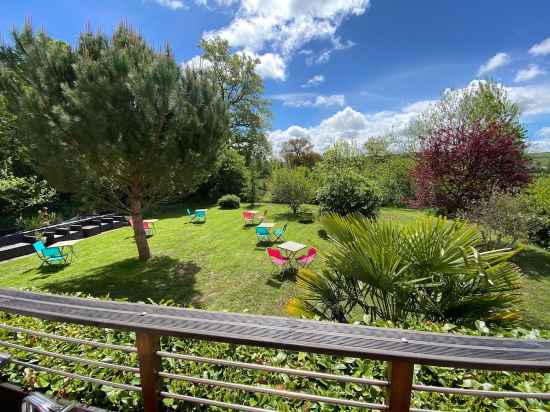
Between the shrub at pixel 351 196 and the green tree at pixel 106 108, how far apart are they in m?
6.28

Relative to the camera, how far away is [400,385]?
0.94 meters

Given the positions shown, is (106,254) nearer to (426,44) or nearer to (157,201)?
(157,201)

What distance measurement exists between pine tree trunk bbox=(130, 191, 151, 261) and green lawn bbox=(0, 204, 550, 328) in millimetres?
348

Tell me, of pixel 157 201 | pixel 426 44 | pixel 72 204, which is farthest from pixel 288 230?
pixel 72 204

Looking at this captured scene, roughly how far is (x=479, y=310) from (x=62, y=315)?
2980mm

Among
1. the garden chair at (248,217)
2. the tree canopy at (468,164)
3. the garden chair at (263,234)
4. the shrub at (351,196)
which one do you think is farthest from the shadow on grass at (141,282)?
the tree canopy at (468,164)

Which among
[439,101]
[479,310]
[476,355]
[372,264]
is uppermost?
[439,101]

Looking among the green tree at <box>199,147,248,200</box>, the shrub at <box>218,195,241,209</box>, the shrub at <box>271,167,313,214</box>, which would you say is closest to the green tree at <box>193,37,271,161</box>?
the green tree at <box>199,147,248,200</box>

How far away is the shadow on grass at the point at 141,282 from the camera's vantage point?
614 cm

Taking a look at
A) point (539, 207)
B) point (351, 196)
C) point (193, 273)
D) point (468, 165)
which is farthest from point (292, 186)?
point (539, 207)

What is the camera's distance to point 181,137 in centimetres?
675

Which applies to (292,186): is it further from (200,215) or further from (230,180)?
(230,180)

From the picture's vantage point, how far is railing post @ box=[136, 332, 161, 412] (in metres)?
1.17

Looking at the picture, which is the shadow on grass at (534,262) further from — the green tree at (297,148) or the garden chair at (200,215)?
the green tree at (297,148)
